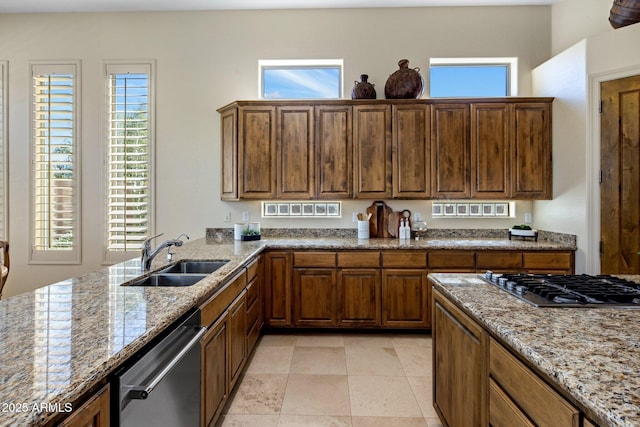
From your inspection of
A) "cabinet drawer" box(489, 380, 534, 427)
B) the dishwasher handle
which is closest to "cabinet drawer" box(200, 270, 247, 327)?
the dishwasher handle

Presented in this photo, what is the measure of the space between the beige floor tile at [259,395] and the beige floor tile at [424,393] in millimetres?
947

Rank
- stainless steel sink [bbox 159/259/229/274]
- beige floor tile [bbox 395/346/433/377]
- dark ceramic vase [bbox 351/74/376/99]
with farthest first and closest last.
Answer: dark ceramic vase [bbox 351/74/376/99], beige floor tile [bbox 395/346/433/377], stainless steel sink [bbox 159/259/229/274]

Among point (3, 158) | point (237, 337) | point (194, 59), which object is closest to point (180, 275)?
point (237, 337)

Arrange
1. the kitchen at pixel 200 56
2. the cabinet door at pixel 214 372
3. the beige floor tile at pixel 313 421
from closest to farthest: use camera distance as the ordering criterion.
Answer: the cabinet door at pixel 214 372 → the beige floor tile at pixel 313 421 → the kitchen at pixel 200 56

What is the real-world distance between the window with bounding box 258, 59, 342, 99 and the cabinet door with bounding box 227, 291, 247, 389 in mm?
2603

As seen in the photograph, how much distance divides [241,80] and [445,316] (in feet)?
11.6

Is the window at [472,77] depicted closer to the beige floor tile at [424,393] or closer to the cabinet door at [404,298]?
the cabinet door at [404,298]

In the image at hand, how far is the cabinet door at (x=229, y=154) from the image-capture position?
3748mm

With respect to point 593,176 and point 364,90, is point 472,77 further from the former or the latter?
point 593,176

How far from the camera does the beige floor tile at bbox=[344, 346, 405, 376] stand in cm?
272

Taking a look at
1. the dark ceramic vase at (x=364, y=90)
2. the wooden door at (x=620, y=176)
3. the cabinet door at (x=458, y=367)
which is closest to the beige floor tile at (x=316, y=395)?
the cabinet door at (x=458, y=367)

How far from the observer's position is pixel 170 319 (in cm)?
131

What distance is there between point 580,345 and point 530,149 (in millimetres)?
3271

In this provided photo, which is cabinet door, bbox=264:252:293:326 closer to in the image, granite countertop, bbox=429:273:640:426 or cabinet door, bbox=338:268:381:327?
cabinet door, bbox=338:268:381:327
